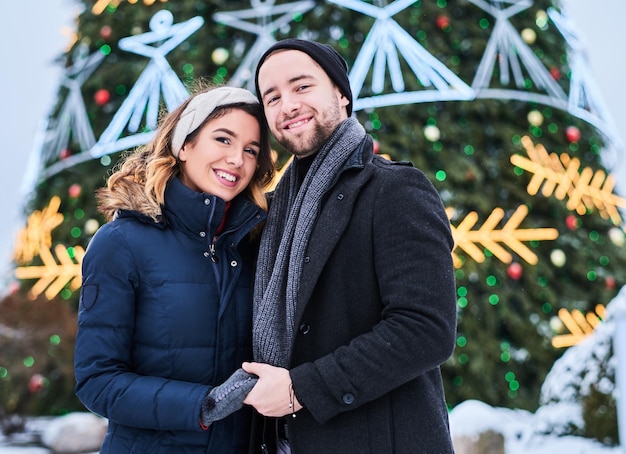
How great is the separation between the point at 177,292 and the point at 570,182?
396cm

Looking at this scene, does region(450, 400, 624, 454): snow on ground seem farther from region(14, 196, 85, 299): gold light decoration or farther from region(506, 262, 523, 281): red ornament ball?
region(14, 196, 85, 299): gold light decoration

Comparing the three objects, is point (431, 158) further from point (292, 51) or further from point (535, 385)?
point (292, 51)

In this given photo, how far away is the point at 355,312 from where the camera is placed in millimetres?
1495

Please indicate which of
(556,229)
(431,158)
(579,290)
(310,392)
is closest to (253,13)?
(431,158)

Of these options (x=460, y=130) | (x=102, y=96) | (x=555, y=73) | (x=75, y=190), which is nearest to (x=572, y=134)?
(x=555, y=73)

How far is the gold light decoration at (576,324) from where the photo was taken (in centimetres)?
434

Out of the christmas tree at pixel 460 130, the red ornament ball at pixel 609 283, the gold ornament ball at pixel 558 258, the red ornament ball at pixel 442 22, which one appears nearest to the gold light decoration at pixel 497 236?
the christmas tree at pixel 460 130

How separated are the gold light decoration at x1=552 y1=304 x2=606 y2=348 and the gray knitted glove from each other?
339 centimetres

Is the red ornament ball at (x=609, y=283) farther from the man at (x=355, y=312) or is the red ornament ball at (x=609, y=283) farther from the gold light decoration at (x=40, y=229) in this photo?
the gold light decoration at (x=40, y=229)

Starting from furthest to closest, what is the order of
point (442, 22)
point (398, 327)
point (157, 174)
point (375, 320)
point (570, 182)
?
1. point (570, 182)
2. point (442, 22)
3. point (157, 174)
4. point (375, 320)
5. point (398, 327)

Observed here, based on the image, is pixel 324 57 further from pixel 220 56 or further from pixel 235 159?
pixel 220 56

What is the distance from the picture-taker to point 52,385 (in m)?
4.97

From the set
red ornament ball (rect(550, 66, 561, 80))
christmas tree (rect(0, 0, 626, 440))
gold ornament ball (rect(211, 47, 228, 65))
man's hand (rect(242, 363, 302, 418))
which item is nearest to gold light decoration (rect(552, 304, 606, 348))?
christmas tree (rect(0, 0, 626, 440))

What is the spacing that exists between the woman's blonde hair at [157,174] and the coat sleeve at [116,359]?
12 cm
